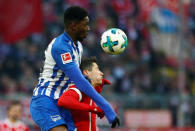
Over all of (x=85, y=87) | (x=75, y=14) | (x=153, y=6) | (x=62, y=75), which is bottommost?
(x=85, y=87)

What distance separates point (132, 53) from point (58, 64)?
9743mm

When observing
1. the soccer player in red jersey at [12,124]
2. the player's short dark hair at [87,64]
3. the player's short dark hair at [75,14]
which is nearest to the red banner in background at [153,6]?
the soccer player in red jersey at [12,124]

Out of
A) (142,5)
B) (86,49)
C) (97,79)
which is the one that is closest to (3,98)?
(86,49)

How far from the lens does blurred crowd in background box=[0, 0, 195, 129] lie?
1512 cm

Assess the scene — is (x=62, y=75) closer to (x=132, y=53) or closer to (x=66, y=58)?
(x=66, y=58)

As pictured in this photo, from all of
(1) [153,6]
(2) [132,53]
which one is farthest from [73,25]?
(2) [132,53]

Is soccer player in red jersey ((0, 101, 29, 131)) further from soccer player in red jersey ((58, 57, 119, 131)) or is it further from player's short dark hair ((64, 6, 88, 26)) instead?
player's short dark hair ((64, 6, 88, 26))

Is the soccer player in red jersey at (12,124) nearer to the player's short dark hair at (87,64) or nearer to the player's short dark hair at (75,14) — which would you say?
the player's short dark hair at (87,64)

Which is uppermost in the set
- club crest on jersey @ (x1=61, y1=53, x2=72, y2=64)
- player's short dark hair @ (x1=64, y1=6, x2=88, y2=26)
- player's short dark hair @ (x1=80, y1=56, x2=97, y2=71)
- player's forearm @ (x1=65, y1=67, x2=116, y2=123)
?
player's short dark hair @ (x1=64, y1=6, x2=88, y2=26)

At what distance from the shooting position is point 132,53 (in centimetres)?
1627

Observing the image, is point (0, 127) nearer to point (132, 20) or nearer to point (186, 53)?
point (132, 20)

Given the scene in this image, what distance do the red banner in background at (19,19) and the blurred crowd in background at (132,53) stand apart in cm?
72

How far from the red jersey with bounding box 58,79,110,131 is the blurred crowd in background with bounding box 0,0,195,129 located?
778 cm

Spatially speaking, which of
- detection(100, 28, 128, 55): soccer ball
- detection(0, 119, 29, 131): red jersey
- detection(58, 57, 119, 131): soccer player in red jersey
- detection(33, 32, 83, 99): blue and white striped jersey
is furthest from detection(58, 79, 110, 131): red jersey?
detection(0, 119, 29, 131): red jersey
